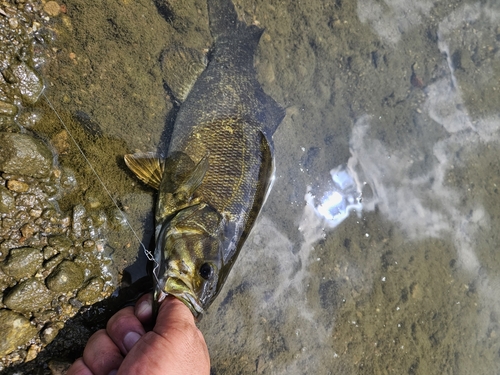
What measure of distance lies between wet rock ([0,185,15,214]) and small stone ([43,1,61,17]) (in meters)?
1.70

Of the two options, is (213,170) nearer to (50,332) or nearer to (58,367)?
(50,332)

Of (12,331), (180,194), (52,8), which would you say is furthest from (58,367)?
(52,8)


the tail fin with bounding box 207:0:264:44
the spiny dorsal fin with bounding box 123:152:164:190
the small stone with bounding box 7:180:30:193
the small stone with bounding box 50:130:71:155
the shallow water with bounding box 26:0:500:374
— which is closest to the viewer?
the small stone with bounding box 7:180:30:193

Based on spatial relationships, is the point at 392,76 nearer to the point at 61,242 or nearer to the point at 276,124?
the point at 276,124

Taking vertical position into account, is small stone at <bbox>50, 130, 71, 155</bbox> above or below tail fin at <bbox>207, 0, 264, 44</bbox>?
below

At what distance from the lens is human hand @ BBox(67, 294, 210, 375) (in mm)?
2016

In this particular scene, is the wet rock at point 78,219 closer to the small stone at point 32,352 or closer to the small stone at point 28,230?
the small stone at point 28,230

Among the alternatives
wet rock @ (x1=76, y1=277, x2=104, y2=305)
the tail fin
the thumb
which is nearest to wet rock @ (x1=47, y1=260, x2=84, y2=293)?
wet rock @ (x1=76, y1=277, x2=104, y2=305)

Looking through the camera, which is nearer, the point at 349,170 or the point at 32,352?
the point at 32,352

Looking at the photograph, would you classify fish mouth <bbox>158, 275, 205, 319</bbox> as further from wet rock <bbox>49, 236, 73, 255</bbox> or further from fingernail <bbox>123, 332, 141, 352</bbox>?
wet rock <bbox>49, 236, 73, 255</bbox>

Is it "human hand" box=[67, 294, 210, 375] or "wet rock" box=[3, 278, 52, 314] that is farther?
"wet rock" box=[3, 278, 52, 314]

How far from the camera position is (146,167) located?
320 cm

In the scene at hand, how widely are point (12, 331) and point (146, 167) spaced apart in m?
1.64

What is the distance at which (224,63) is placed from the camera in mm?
3732
